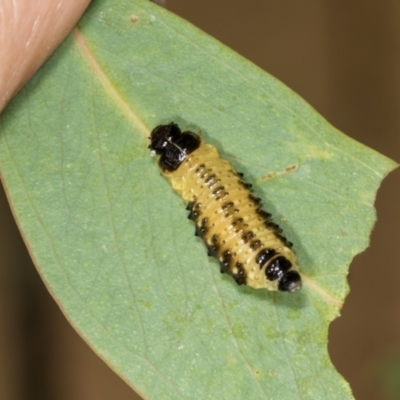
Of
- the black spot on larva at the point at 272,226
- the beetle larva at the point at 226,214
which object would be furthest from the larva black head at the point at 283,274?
the black spot on larva at the point at 272,226

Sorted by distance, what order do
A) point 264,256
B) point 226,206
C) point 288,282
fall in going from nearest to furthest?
point 288,282, point 264,256, point 226,206

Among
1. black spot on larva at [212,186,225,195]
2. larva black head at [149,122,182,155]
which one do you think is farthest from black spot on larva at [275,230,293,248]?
larva black head at [149,122,182,155]

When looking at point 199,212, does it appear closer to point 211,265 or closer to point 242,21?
point 211,265

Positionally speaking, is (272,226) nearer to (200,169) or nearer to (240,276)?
(240,276)

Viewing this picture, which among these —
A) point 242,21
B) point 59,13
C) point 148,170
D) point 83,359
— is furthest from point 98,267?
point 242,21

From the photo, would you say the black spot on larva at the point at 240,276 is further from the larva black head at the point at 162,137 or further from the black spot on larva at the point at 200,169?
the larva black head at the point at 162,137

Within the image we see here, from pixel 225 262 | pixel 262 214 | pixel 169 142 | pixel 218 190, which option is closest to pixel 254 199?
pixel 262 214
